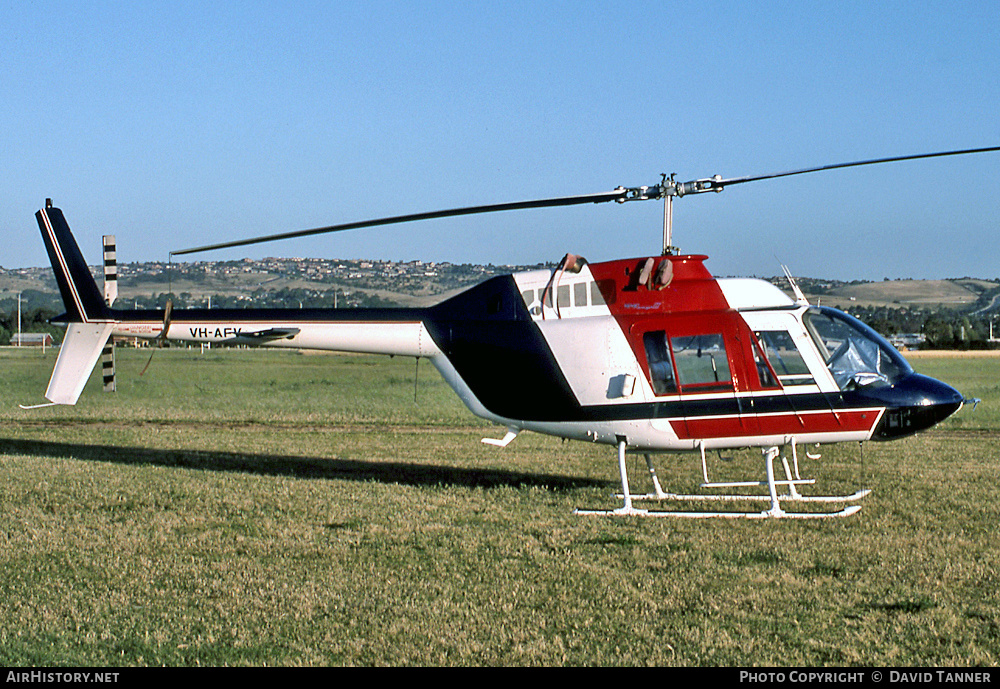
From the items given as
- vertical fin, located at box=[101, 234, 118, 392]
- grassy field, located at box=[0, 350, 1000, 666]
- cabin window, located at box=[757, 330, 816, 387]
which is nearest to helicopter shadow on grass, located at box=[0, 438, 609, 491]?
grassy field, located at box=[0, 350, 1000, 666]

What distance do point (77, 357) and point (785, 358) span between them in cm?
960

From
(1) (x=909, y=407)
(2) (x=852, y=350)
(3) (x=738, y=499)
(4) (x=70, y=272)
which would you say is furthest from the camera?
Answer: (4) (x=70, y=272)

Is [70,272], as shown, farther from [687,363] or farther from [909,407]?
[909,407]

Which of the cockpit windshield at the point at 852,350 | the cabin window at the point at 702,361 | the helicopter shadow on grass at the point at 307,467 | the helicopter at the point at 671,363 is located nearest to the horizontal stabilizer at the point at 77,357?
the helicopter shadow on grass at the point at 307,467

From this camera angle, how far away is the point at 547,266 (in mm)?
12133

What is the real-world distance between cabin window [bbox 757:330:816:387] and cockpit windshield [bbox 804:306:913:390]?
276 mm

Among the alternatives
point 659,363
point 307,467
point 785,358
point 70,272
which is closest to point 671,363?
point 659,363

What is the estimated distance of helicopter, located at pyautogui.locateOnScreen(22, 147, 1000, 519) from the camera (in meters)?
11.1

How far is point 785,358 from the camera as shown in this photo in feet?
36.9

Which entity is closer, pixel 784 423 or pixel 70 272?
pixel 784 423

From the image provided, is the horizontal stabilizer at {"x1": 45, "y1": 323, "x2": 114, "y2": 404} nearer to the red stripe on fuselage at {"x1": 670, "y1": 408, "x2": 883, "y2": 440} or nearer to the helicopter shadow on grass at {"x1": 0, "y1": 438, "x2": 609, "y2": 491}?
the helicopter shadow on grass at {"x1": 0, "y1": 438, "x2": 609, "y2": 491}

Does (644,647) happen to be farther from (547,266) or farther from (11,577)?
(547,266)

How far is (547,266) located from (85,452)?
9505 millimetres

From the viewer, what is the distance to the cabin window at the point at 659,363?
→ 1141 cm
